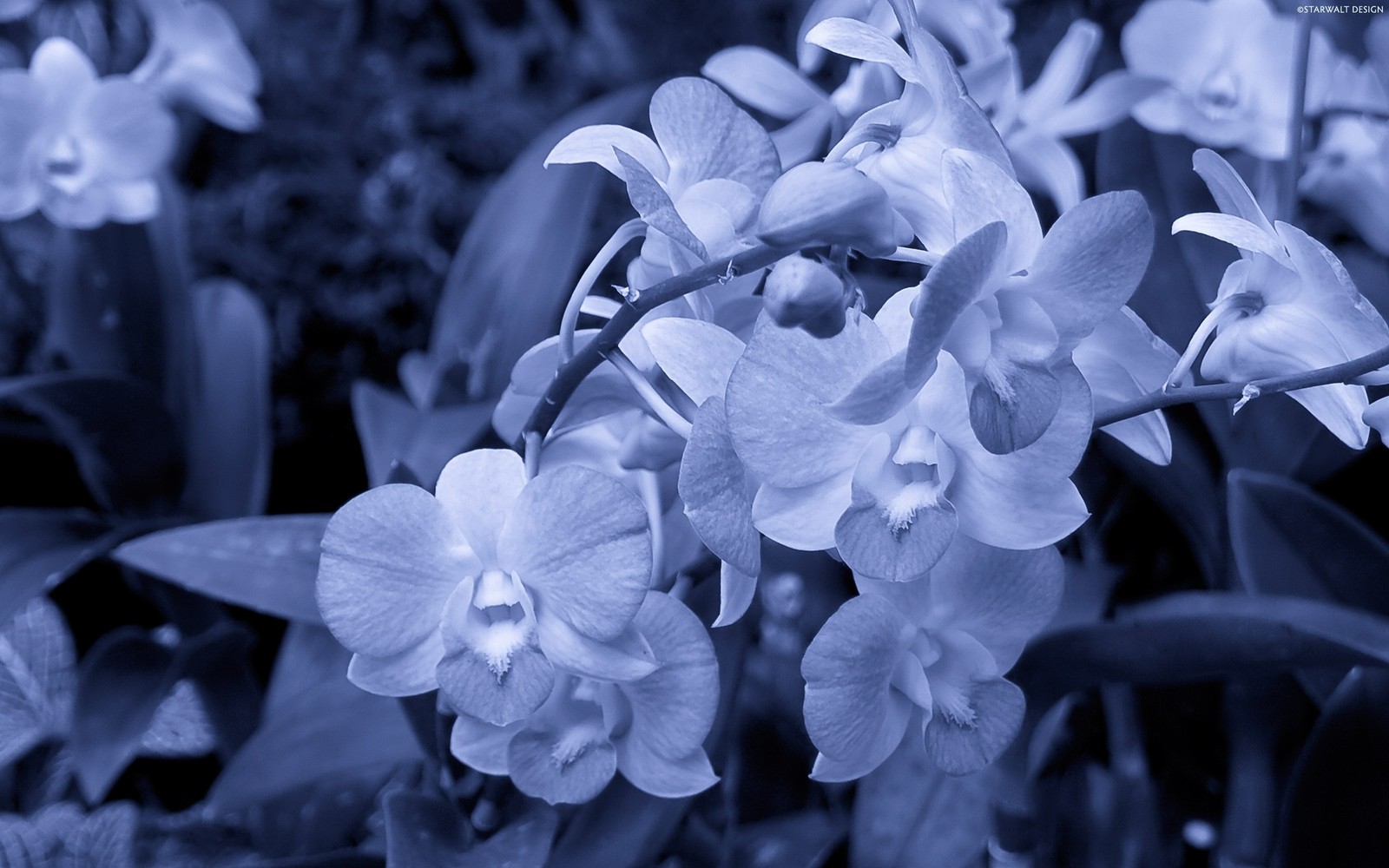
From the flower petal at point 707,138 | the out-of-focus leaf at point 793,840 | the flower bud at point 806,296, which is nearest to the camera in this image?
the flower bud at point 806,296

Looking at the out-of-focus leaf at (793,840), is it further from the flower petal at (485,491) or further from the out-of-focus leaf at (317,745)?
the flower petal at (485,491)

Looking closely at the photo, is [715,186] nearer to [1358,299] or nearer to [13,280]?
[1358,299]

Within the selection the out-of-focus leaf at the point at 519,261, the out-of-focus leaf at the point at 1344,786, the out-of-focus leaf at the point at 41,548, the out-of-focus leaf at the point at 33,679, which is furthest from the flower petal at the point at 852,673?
the out-of-focus leaf at the point at 33,679

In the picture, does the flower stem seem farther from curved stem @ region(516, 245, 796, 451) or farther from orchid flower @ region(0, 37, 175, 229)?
orchid flower @ region(0, 37, 175, 229)

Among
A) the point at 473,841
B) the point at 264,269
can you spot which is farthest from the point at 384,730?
the point at 264,269

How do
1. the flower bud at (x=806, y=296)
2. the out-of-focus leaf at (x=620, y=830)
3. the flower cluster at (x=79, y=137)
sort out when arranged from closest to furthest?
the flower bud at (x=806, y=296), the out-of-focus leaf at (x=620, y=830), the flower cluster at (x=79, y=137)

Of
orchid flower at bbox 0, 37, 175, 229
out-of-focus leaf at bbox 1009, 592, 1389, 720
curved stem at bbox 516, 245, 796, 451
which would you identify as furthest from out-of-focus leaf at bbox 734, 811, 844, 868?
orchid flower at bbox 0, 37, 175, 229

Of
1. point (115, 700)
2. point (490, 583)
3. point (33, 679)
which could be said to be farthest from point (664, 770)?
point (33, 679)

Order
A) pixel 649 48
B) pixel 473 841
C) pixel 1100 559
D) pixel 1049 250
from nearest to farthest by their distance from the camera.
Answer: pixel 1049 250 < pixel 473 841 < pixel 1100 559 < pixel 649 48
